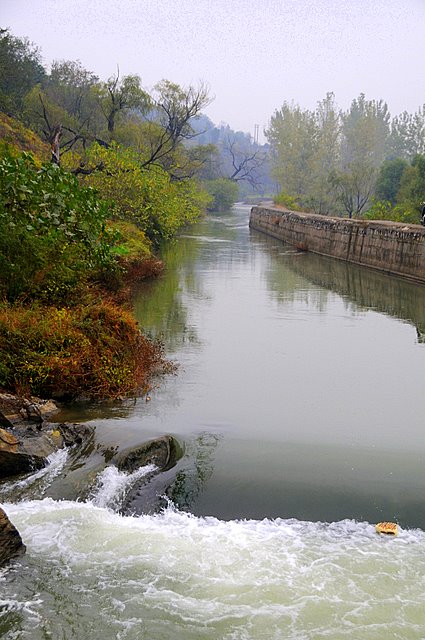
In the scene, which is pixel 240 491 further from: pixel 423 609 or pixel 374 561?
pixel 423 609

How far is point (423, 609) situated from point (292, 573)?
1092 mm

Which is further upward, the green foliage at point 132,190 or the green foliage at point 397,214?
the green foliage at point 132,190

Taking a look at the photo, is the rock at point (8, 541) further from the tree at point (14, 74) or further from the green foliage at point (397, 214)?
the tree at point (14, 74)

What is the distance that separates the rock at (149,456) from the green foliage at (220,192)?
2563 inches

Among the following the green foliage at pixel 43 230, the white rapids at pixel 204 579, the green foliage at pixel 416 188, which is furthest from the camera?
the green foliage at pixel 416 188

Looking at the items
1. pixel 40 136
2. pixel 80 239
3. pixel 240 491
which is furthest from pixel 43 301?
pixel 40 136

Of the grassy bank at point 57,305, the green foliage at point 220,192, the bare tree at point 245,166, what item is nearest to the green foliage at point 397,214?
the grassy bank at point 57,305

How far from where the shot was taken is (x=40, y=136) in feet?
132

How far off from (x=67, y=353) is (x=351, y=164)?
4492 centimetres

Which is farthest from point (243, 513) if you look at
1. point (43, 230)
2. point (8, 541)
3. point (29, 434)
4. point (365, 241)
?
point (365, 241)

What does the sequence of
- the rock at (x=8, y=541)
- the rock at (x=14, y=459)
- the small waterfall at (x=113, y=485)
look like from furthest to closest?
the rock at (x=14, y=459)
the small waterfall at (x=113, y=485)
the rock at (x=8, y=541)

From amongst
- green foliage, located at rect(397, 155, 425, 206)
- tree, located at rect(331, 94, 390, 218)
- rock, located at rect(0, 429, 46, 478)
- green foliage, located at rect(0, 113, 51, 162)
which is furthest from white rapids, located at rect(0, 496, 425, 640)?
tree, located at rect(331, 94, 390, 218)

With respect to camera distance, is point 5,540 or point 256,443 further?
point 256,443

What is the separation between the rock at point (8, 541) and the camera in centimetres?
588
